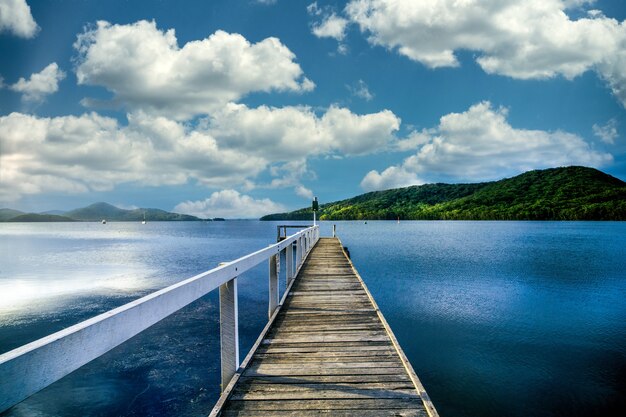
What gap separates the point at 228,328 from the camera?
12.4ft

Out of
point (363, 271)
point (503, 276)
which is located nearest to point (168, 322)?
point (363, 271)

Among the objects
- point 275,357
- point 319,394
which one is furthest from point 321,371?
point 275,357

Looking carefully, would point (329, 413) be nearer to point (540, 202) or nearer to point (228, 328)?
point (228, 328)

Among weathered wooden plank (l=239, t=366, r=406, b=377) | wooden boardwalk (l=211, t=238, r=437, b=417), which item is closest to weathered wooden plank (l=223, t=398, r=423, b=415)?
wooden boardwalk (l=211, t=238, r=437, b=417)

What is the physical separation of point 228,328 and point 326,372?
133cm

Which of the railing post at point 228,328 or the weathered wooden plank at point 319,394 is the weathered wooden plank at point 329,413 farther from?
the railing post at point 228,328

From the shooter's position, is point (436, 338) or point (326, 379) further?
point (436, 338)

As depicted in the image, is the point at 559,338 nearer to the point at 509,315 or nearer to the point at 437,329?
the point at 509,315

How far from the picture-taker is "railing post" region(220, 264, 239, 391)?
3.80m

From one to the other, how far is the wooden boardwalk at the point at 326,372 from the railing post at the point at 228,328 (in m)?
0.14

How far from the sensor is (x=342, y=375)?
4188mm

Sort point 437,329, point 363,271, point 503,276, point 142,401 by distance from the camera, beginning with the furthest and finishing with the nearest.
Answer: point 363,271 < point 503,276 < point 437,329 < point 142,401

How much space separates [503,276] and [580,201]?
460 feet

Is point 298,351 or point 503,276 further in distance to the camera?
point 503,276
